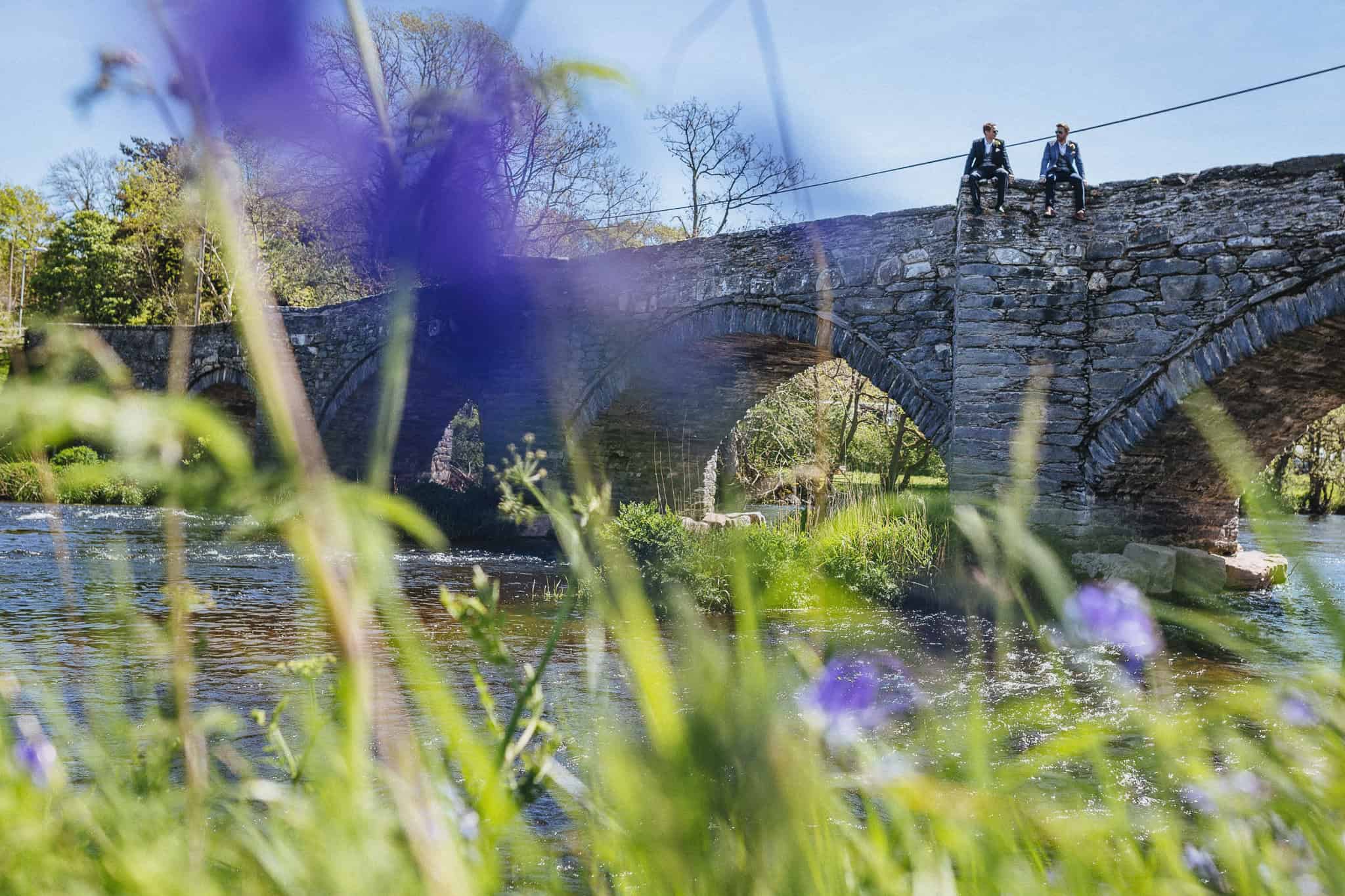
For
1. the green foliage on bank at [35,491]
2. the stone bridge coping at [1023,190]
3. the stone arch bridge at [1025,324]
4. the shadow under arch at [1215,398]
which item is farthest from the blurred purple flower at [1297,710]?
the green foliage on bank at [35,491]

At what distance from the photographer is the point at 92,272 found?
3575cm

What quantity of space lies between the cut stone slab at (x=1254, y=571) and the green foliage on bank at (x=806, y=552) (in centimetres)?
355

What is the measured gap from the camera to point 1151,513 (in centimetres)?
1034

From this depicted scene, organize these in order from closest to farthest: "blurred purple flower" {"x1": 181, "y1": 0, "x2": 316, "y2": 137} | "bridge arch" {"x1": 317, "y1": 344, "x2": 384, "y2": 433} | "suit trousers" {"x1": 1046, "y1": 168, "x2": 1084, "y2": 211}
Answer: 1. "blurred purple flower" {"x1": 181, "y1": 0, "x2": 316, "y2": 137}
2. "suit trousers" {"x1": 1046, "y1": 168, "x2": 1084, "y2": 211}
3. "bridge arch" {"x1": 317, "y1": 344, "x2": 384, "y2": 433}

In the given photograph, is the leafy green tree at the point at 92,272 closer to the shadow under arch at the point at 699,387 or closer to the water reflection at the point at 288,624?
the shadow under arch at the point at 699,387

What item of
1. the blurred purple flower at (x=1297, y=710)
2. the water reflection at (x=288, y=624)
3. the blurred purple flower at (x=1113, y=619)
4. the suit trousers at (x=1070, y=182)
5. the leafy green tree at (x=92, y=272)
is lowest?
the water reflection at (x=288, y=624)

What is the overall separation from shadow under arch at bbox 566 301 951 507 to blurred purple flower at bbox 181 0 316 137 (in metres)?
10.4

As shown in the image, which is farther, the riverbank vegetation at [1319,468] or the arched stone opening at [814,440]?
the riverbank vegetation at [1319,468]

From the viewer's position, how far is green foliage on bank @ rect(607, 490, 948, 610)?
8898 millimetres

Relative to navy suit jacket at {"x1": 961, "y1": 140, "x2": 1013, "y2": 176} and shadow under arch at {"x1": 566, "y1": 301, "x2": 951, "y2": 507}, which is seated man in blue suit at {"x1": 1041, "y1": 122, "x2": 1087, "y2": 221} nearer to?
navy suit jacket at {"x1": 961, "y1": 140, "x2": 1013, "y2": 176}

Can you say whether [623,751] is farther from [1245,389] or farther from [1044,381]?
[1245,389]

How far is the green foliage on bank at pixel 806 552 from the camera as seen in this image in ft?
29.2

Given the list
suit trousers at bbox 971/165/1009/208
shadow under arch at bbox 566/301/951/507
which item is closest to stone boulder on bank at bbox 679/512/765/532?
shadow under arch at bbox 566/301/951/507

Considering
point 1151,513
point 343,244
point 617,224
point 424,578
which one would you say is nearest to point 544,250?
point 617,224
